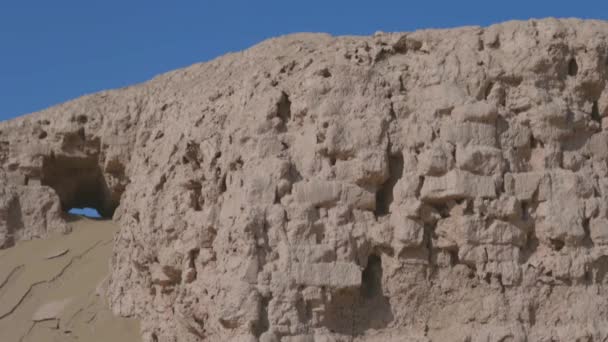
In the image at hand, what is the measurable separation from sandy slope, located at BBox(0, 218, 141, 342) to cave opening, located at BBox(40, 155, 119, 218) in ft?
1.44

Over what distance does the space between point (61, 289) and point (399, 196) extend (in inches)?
179

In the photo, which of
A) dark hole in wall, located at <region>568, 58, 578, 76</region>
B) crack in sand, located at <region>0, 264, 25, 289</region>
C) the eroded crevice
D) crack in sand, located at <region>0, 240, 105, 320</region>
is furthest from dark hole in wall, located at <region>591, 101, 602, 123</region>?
crack in sand, located at <region>0, 264, 25, 289</region>

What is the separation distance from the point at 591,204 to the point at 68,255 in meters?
6.16

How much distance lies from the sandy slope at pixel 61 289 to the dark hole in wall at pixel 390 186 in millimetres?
3066

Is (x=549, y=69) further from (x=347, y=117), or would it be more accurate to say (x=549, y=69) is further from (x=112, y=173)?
(x=112, y=173)

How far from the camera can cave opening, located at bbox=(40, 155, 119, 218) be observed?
1353cm

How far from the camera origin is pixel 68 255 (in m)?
13.1

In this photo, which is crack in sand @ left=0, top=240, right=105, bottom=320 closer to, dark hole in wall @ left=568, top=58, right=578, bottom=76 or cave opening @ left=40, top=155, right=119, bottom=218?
cave opening @ left=40, top=155, right=119, bottom=218

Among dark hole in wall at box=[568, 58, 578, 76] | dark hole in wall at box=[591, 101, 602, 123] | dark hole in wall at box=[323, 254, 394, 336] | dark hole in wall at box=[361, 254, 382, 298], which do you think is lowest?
dark hole in wall at box=[323, 254, 394, 336]

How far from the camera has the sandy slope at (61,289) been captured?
39.1 feet

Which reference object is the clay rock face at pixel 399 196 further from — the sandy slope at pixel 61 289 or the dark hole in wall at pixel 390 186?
the sandy slope at pixel 61 289

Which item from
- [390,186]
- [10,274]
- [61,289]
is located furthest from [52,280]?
[390,186]

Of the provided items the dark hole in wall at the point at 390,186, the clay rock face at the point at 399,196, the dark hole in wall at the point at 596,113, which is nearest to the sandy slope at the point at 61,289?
the clay rock face at the point at 399,196

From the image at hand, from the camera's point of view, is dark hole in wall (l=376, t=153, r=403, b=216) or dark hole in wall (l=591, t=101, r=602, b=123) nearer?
dark hole in wall (l=376, t=153, r=403, b=216)
